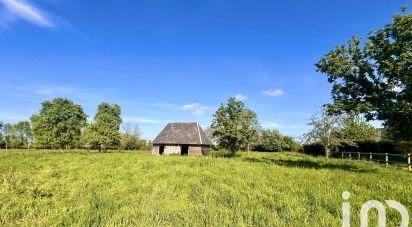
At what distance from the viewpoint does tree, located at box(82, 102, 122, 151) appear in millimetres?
54344

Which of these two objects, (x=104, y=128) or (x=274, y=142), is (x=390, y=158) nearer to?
(x=274, y=142)

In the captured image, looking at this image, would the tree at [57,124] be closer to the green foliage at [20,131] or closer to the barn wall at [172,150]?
the barn wall at [172,150]

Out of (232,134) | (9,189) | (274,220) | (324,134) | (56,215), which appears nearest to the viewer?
(274,220)

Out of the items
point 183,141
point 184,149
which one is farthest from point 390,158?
point 184,149

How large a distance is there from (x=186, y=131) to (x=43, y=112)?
2570 centimetres

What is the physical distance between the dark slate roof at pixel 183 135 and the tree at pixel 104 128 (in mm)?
9831

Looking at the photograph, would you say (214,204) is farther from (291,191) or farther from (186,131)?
(186,131)

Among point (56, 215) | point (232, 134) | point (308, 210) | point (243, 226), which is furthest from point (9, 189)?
point (232, 134)

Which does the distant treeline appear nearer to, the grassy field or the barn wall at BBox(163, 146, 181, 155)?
the barn wall at BBox(163, 146, 181, 155)

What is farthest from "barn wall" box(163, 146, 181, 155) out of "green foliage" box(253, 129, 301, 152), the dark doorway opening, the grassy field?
the grassy field

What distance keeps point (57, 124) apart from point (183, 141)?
22.2 meters

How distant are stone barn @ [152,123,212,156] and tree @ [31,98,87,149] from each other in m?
15.1

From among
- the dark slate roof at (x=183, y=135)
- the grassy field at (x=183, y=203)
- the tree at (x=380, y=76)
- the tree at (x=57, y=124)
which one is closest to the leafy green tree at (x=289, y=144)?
the dark slate roof at (x=183, y=135)

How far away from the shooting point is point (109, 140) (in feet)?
Result: 180
